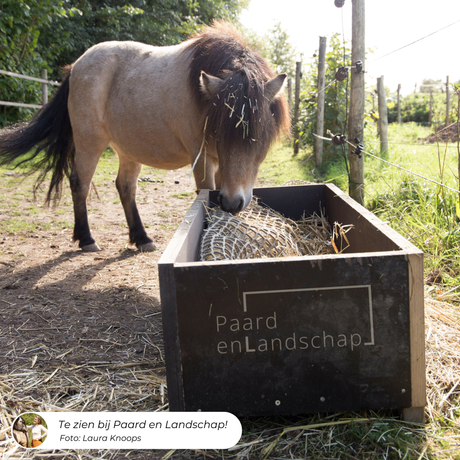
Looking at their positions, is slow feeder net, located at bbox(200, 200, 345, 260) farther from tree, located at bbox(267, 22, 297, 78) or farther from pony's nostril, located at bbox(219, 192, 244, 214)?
tree, located at bbox(267, 22, 297, 78)

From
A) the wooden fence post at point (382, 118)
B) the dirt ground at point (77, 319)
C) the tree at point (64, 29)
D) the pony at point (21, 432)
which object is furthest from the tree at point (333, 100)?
the pony at point (21, 432)

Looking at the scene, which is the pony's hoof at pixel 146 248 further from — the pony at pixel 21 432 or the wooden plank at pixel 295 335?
the wooden plank at pixel 295 335

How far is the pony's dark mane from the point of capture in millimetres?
2557

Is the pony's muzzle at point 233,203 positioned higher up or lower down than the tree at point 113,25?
lower down

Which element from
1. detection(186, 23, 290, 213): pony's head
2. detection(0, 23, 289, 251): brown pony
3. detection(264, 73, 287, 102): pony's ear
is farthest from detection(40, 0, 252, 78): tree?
detection(264, 73, 287, 102): pony's ear

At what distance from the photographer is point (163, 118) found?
3.51m

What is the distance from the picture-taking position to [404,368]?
1530 millimetres

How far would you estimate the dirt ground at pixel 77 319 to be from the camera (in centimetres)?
194

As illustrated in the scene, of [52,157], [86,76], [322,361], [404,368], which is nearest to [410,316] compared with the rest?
[404,368]

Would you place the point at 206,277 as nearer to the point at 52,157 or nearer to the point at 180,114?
the point at 180,114

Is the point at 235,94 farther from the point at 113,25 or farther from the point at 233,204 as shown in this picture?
the point at 113,25
